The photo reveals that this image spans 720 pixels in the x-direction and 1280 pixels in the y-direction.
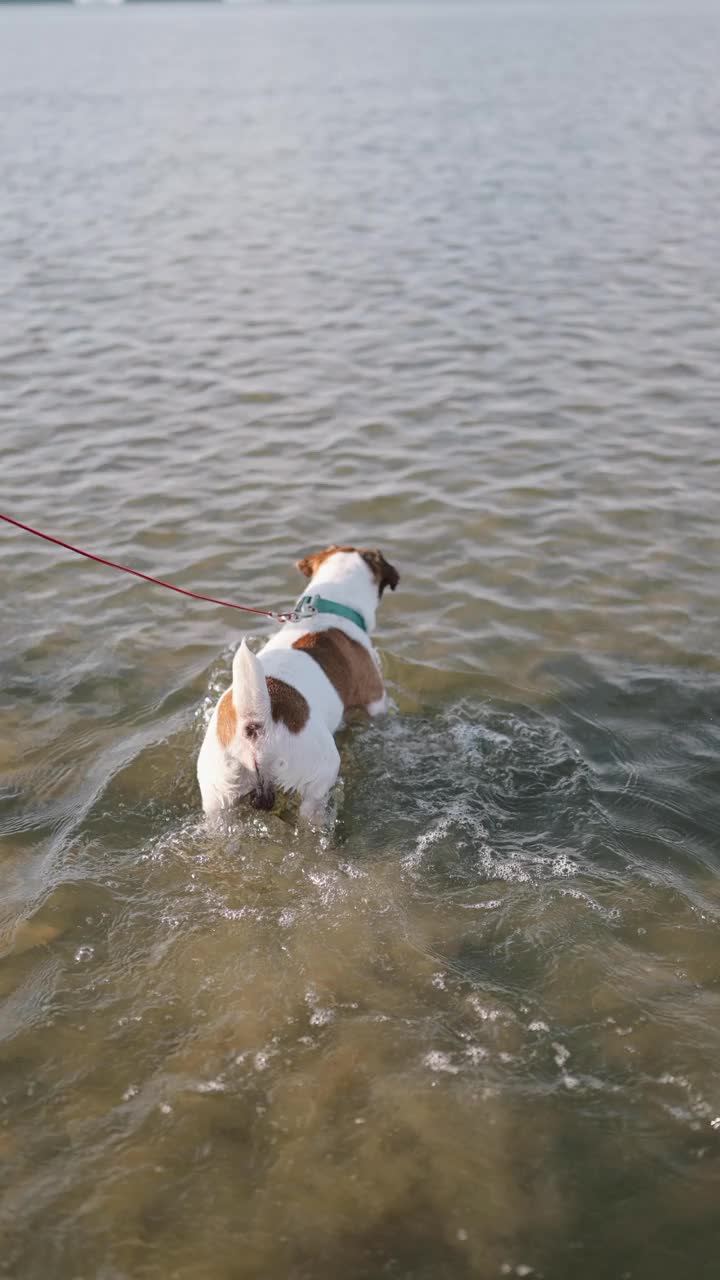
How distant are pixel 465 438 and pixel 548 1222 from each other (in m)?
8.22

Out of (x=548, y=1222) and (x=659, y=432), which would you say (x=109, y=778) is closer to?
(x=548, y=1222)

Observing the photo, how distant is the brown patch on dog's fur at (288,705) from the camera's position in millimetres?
5168

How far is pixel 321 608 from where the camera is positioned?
6.43 m

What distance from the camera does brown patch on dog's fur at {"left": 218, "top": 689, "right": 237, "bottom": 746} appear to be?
200 inches

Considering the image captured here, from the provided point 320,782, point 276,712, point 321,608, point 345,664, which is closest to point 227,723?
point 276,712

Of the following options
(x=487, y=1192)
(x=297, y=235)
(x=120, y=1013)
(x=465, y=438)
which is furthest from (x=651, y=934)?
(x=297, y=235)

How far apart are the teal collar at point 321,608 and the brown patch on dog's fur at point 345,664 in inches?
6.3

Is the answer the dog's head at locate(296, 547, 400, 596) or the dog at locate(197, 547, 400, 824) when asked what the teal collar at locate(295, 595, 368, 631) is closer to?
the dog at locate(197, 547, 400, 824)

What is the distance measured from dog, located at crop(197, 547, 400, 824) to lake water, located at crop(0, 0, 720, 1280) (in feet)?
0.71

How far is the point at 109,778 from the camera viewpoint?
243 inches

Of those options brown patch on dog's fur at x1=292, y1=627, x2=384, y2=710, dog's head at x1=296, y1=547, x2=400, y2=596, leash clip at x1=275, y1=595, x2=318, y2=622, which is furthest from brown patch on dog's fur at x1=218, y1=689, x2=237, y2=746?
dog's head at x1=296, y1=547, x2=400, y2=596

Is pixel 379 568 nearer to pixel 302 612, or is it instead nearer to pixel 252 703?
pixel 302 612

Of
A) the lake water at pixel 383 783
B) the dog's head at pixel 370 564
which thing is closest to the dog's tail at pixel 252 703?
the lake water at pixel 383 783

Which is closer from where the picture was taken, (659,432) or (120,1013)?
(120,1013)
